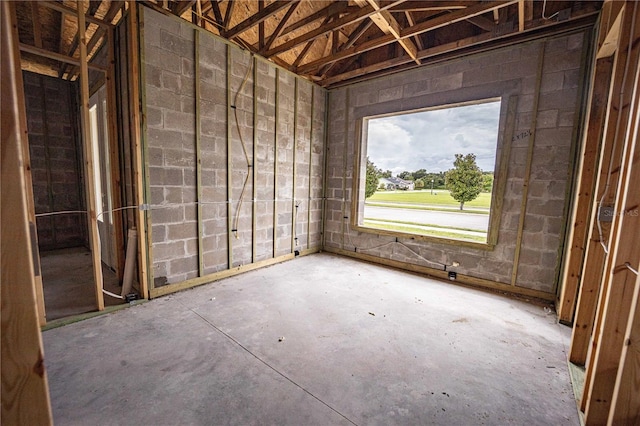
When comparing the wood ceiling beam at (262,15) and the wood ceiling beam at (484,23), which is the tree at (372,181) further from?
the wood ceiling beam at (262,15)

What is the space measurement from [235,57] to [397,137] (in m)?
13.4

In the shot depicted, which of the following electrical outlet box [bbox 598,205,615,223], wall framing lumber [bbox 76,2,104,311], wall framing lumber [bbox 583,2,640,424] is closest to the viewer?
wall framing lumber [bbox 583,2,640,424]

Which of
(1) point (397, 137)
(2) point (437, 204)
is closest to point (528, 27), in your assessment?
(1) point (397, 137)

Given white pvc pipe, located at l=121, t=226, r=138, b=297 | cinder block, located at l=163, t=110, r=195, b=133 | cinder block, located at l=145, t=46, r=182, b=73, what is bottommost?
white pvc pipe, located at l=121, t=226, r=138, b=297

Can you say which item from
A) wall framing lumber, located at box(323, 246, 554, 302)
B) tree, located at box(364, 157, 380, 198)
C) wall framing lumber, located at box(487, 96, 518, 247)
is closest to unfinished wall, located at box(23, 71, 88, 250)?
wall framing lumber, located at box(323, 246, 554, 302)

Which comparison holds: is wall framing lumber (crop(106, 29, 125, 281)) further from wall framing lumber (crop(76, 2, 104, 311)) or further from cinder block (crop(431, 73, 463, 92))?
cinder block (crop(431, 73, 463, 92))

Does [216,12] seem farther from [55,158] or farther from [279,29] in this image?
[55,158]

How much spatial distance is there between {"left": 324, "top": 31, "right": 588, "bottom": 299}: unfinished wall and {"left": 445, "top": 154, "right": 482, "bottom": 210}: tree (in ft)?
45.0

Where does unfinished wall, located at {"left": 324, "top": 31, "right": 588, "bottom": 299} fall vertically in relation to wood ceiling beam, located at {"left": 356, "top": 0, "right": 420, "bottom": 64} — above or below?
below

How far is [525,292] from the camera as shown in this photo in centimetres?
317

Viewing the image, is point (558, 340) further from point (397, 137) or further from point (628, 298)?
point (397, 137)

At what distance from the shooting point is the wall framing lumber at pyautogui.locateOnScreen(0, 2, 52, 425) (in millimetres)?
548

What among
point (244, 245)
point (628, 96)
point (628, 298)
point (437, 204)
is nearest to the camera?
point (628, 298)

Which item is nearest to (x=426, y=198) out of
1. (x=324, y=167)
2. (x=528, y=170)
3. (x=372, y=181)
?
(x=372, y=181)
